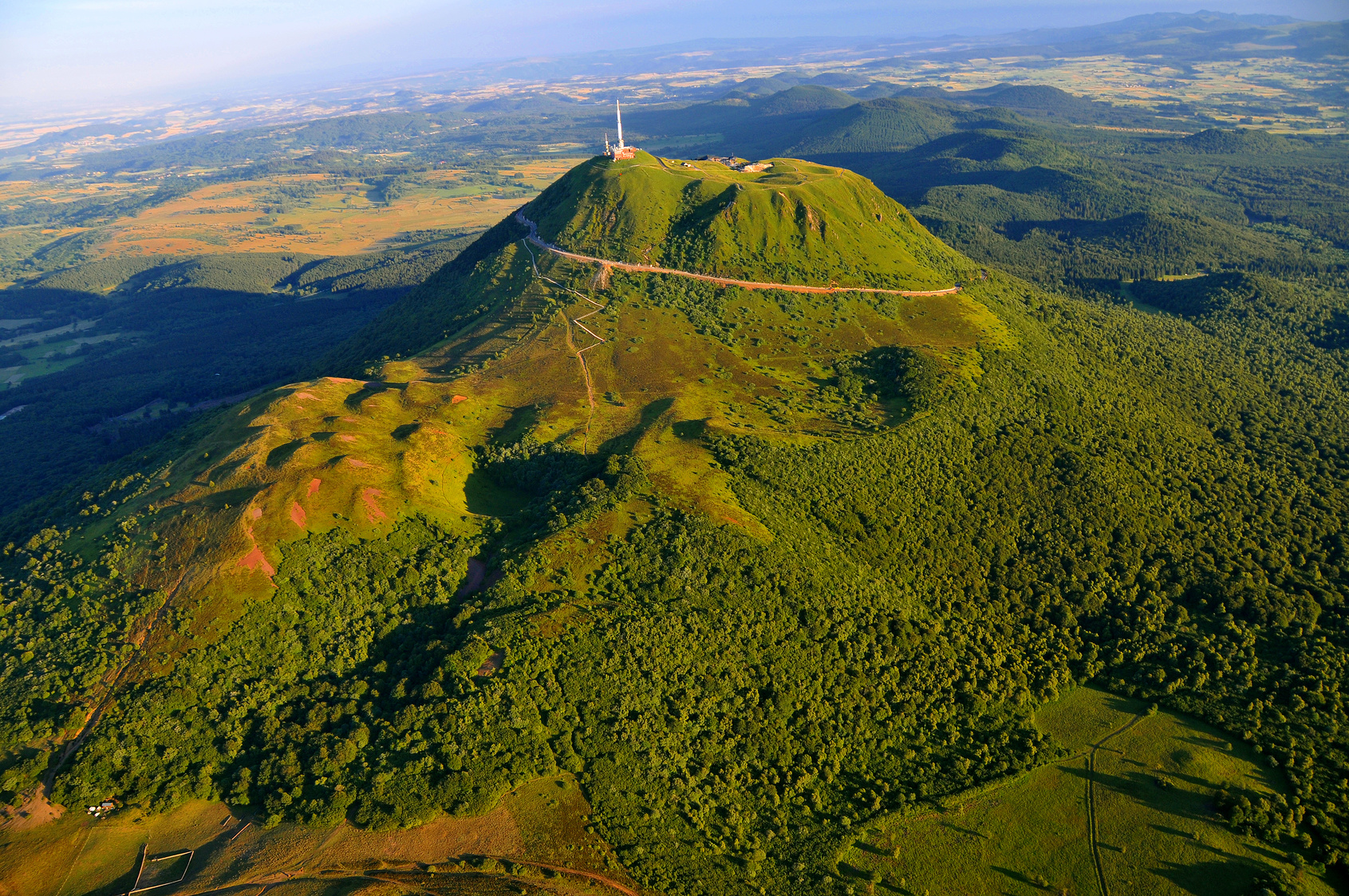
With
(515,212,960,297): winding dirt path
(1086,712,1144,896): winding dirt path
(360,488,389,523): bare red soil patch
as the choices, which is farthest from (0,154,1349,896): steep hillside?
(515,212,960,297): winding dirt path

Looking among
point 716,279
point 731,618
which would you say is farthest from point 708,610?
point 716,279

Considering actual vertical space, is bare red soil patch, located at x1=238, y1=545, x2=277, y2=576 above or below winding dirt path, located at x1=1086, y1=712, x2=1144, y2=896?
above

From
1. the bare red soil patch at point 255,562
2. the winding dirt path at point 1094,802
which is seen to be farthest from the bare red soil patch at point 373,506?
the winding dirt path at point 1094,802

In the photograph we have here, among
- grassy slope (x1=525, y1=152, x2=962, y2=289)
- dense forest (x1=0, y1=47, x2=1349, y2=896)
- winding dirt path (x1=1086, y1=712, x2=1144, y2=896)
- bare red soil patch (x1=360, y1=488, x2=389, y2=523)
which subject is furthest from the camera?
grassy slope (x1=525, y1=152, x2=962, y2=289)

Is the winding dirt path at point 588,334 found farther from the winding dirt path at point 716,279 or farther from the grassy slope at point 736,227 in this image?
the grassy slope at point 736,227

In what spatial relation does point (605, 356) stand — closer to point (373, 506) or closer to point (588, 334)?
point (588, 334)

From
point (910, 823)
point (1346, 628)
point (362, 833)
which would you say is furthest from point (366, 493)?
point (1346, 628)

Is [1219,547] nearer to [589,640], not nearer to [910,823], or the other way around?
[910,823]

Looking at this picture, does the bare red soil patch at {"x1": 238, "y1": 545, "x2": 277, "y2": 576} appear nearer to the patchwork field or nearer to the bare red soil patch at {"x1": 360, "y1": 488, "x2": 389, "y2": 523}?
the bare red soil patch at {"x1": 360, "y1": 488, "x2": 389, "y2": 523}
